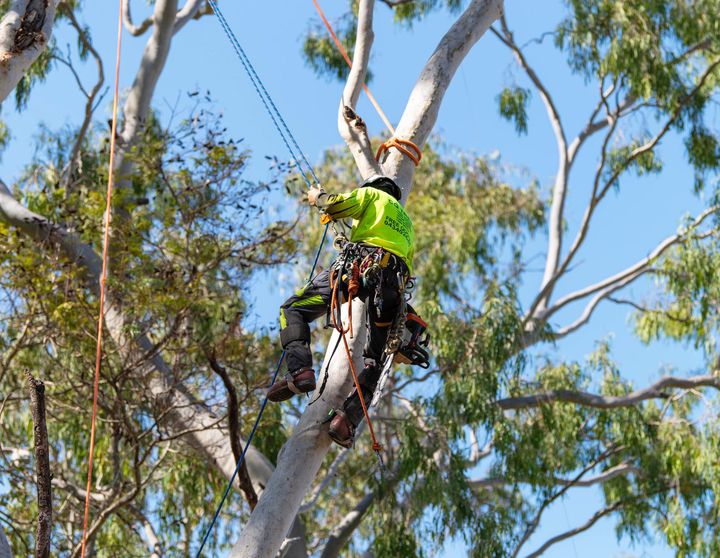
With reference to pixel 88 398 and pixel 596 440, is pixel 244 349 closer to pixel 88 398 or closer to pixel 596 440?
pixel 88 398

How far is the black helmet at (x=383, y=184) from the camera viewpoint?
4961 millimetres

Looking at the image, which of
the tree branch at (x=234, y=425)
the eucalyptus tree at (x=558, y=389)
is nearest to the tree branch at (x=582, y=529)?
the eucalyptus tree at (x=558, y=389)

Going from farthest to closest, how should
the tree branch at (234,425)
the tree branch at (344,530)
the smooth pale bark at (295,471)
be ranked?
the tree branch at (344,530) → the tree branch at (234,425) → the smooth pale bark at (295,471)

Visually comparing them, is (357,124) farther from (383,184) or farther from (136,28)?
(136,28)

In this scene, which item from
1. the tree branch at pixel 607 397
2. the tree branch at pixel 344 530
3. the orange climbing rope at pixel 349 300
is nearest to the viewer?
the orange climbing rope at pixel 349 300

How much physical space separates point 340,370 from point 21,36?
2.12 metres

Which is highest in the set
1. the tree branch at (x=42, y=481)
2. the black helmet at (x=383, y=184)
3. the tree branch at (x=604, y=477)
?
the tree branch at (x=604, y=477)

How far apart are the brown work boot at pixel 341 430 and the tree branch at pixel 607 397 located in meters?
4.93

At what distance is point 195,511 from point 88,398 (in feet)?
5.69

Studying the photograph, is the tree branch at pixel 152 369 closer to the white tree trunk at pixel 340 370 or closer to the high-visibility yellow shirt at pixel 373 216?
the white tree trunk at pixel 340 370

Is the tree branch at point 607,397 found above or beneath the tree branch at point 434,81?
above

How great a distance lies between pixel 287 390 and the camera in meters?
4.80

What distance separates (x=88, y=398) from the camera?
736 cm

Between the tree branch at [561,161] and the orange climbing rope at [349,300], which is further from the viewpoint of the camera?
the tree branch at [561,161]
